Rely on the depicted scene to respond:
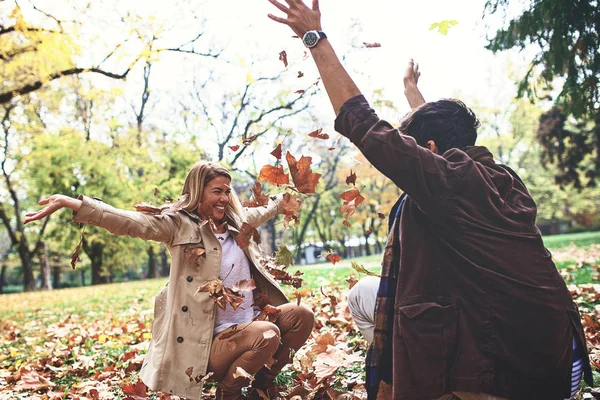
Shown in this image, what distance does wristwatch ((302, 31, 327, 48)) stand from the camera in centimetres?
177

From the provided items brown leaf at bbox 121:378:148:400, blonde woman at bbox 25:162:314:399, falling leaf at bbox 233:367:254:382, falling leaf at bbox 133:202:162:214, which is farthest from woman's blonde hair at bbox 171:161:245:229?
brown leaf at bbox 121:378:148:400

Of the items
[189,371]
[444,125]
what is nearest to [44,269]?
[189,371]

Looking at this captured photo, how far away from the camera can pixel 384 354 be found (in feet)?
6.05

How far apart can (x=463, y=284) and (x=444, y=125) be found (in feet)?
2.28

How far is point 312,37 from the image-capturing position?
5.82 ft

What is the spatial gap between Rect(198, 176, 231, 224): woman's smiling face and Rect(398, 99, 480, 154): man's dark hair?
4.78 ft

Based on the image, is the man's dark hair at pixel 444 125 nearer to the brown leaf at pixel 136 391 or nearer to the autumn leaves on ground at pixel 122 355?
the autumn leaves on ground at pixel 122 355

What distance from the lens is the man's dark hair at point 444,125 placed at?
1.93 meters

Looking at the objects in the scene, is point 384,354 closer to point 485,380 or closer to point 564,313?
point 485,380

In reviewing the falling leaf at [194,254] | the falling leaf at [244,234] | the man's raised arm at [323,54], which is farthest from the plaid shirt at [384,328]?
the falling leaf at [194,254]

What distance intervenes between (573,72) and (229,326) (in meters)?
4.67

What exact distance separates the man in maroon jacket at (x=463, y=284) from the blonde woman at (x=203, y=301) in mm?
1110

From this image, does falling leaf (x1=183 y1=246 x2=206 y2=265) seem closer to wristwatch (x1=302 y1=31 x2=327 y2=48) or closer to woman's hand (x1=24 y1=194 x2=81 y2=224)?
woman's hand (x1=24 y1=194 x2=81 y2=224)

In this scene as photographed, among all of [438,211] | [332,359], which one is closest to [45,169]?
[332,359]
